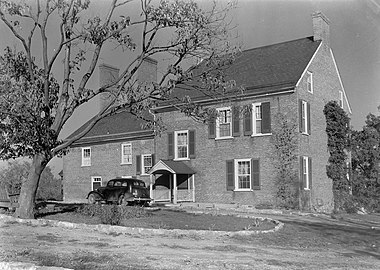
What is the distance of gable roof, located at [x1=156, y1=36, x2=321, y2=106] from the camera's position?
27.1 metres

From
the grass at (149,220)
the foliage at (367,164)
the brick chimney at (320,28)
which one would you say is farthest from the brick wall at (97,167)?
the grass at (149,220)

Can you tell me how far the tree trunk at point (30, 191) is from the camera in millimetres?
15480

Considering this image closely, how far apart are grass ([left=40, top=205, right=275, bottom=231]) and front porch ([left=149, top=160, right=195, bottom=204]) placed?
1126 centimetres

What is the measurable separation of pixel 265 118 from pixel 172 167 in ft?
20.4

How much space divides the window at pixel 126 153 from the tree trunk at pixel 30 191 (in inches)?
738

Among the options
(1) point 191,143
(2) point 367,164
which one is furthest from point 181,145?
(2) point 367,164

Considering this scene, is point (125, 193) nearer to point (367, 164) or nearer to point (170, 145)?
point (170, 145)

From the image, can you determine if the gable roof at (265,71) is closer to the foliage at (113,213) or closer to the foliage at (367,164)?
the foliage at (367,164)

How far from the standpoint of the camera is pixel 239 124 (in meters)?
28.0

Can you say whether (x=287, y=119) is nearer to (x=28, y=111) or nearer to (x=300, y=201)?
(x=300, y=201)

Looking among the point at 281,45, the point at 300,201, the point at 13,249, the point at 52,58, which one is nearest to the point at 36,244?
the point at 13,249

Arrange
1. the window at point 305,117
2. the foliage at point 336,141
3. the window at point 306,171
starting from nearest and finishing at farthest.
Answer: the window at point 306,171 < the window at point 305,117 < the foliage at point 336,141

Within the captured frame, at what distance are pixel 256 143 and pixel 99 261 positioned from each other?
19.7 meters

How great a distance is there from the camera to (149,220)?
15883mm
